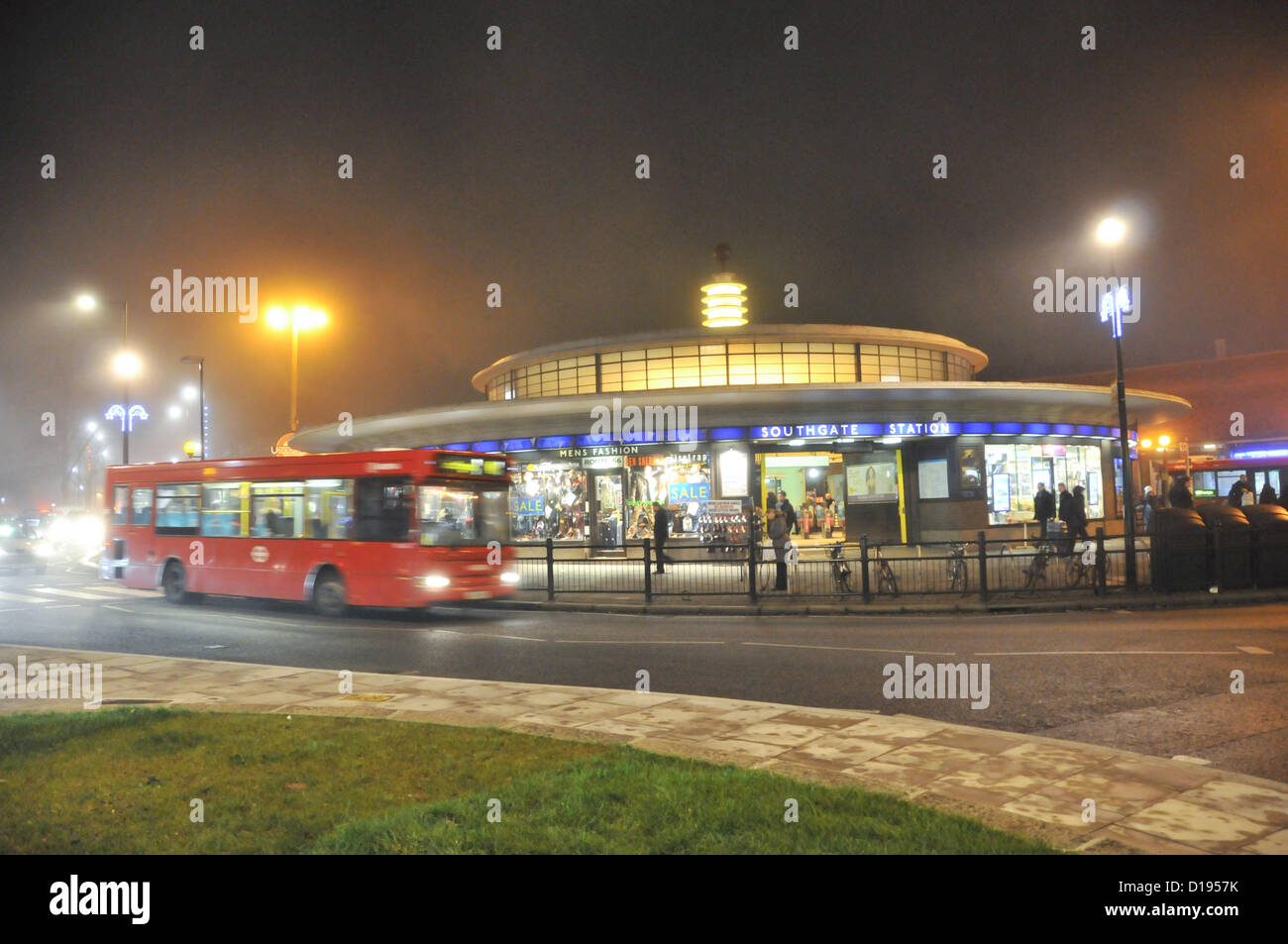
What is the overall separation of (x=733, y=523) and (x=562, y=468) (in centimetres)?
681

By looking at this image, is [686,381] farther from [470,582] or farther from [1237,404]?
[1237,404]

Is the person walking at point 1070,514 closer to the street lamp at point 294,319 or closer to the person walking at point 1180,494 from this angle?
the person walking at point 1180,494

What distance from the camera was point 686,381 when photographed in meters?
38.8

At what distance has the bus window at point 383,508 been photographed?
53.6ft

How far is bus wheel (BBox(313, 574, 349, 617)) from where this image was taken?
17125 millimetres

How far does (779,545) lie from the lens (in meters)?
19.5

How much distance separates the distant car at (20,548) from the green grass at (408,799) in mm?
30458

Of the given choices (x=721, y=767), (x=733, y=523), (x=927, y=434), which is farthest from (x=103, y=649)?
(x=927, y=434)

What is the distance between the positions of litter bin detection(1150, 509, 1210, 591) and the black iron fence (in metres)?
0.19

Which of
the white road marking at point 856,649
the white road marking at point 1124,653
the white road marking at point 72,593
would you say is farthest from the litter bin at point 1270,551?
the white road marking at point 72,593

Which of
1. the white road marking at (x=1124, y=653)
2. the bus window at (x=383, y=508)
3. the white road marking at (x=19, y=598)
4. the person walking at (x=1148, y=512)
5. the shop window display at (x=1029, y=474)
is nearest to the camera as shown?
the white road marking at (x=1124, y=653)

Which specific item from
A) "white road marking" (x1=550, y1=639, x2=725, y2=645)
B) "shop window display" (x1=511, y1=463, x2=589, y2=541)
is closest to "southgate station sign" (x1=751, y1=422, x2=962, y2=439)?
"shop window display" (x1=511, y1=463, x2=589, y2=541)

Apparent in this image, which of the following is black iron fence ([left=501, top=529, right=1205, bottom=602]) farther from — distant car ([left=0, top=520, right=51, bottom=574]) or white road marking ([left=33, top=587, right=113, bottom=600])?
distant car ([left=0, top=520, right=51, bottom=574])
